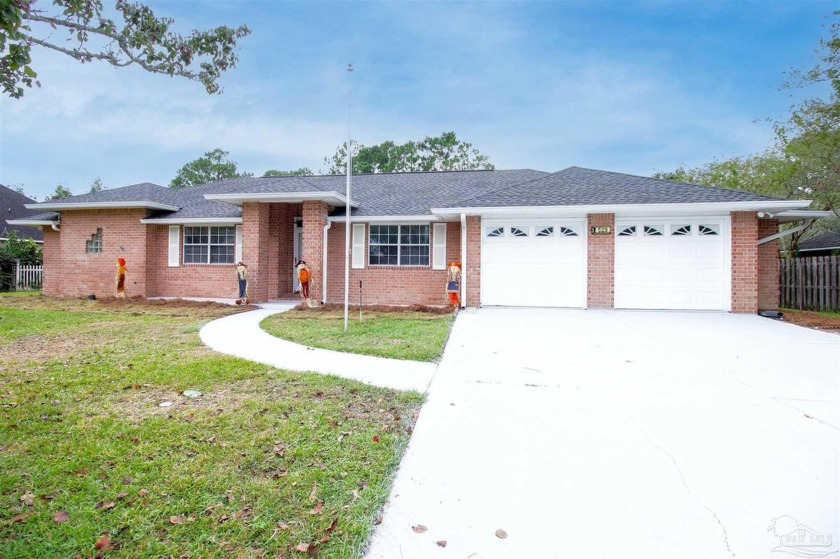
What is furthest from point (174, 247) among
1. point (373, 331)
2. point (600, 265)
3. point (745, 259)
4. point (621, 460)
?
point (745, 259)

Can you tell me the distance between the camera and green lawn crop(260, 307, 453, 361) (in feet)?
23.1

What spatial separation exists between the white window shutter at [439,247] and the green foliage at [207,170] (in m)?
46.0

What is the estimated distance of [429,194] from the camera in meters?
16.3

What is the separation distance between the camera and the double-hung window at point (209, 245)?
15.8m

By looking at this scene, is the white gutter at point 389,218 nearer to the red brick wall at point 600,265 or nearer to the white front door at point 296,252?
the white front door at point 296,252


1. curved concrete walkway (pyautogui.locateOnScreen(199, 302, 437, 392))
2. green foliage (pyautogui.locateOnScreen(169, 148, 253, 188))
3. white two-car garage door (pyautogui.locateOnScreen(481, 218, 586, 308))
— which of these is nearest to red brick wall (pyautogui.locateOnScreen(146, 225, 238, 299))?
curved concrete walkway (pyautogui.locateOnScreen(199, 302, 437, 392))

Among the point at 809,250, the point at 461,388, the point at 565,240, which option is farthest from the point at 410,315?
the point at 809,250

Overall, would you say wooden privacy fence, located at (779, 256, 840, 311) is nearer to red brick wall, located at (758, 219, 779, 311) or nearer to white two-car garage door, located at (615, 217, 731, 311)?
red brick wall, located at (758, 219, 779, 311)

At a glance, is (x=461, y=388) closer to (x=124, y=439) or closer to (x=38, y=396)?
(x=124, y=439)

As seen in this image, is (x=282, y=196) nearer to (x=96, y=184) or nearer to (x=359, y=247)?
(x=359, y=247)

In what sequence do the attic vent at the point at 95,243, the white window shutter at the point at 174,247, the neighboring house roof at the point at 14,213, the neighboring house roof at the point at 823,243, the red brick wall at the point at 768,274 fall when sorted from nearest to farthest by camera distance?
the red brick wall at the point at 768,274
the white window shutter at the point at 174,247
the attic vent at the point at 95,243
the neighboring house roof at the point at 823,243
the neighboring house roof at the point at 14,213

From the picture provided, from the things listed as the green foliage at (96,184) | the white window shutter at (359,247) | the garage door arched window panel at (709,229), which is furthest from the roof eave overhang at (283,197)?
the green foliage at (96,184)

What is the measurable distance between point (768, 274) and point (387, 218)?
465 inches

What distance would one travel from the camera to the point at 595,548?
2316 mm
